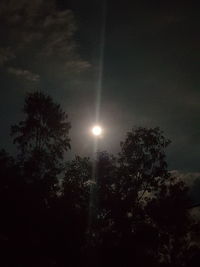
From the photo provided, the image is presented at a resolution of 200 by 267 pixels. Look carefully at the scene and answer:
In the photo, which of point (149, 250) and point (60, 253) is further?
point (149, 250)

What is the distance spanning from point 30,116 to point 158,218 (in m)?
17.1

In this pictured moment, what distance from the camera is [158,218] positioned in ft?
131

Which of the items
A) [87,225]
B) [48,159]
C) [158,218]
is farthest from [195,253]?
[48,159]

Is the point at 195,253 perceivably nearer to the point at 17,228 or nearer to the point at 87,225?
the point at 87,225

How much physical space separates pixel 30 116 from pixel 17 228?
12209 millimetres

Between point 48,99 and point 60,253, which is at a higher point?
point 48,99

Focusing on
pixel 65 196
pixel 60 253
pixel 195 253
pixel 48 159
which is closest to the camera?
pixel 60 253

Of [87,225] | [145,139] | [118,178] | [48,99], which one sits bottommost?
[87,225]

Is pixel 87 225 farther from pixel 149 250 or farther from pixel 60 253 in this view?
pixel 149 250

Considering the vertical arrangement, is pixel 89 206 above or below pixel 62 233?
above

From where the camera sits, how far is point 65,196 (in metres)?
36.6

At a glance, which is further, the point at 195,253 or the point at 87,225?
the point at 195,253

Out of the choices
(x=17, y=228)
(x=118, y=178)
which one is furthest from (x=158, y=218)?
(x=17, y=228)

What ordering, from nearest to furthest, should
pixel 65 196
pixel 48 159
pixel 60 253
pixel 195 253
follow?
pixel 60 253 < pixel 65 196 < pixel 48 159 < pixel 195 253
